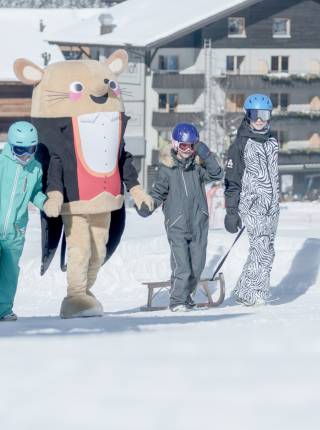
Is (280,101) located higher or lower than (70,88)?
Answer: higher

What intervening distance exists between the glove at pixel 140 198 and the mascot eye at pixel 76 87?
0.83m

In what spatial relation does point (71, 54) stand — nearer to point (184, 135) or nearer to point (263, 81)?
point (263, 81)

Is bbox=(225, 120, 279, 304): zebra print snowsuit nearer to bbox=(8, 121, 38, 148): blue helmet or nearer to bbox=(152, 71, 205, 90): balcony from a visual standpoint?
bbox=(8, 121, 38, 148): blue helmet

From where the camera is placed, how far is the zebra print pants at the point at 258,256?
10.7 metres

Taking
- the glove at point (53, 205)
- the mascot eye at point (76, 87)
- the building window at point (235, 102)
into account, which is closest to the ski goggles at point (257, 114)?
the mascot eye at point (76, 87)

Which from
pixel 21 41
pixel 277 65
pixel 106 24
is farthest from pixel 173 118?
pixel 21 41

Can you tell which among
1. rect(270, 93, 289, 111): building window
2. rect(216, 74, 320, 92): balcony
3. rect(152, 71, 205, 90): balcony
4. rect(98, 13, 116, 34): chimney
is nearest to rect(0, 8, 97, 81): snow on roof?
rect(98, 13, 116, 34): chimney

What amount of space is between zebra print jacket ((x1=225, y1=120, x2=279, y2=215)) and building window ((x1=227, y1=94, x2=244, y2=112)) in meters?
39.5

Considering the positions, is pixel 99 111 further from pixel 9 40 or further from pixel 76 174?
pixel 9 40

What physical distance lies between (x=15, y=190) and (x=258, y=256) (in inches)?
91.4

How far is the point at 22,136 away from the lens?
937 cm

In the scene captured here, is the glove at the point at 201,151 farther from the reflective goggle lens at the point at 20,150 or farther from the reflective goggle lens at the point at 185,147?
the reflective goggle lens at the point at 20,150

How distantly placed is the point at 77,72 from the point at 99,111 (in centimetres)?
32

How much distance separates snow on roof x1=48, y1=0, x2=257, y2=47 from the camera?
156 feet
